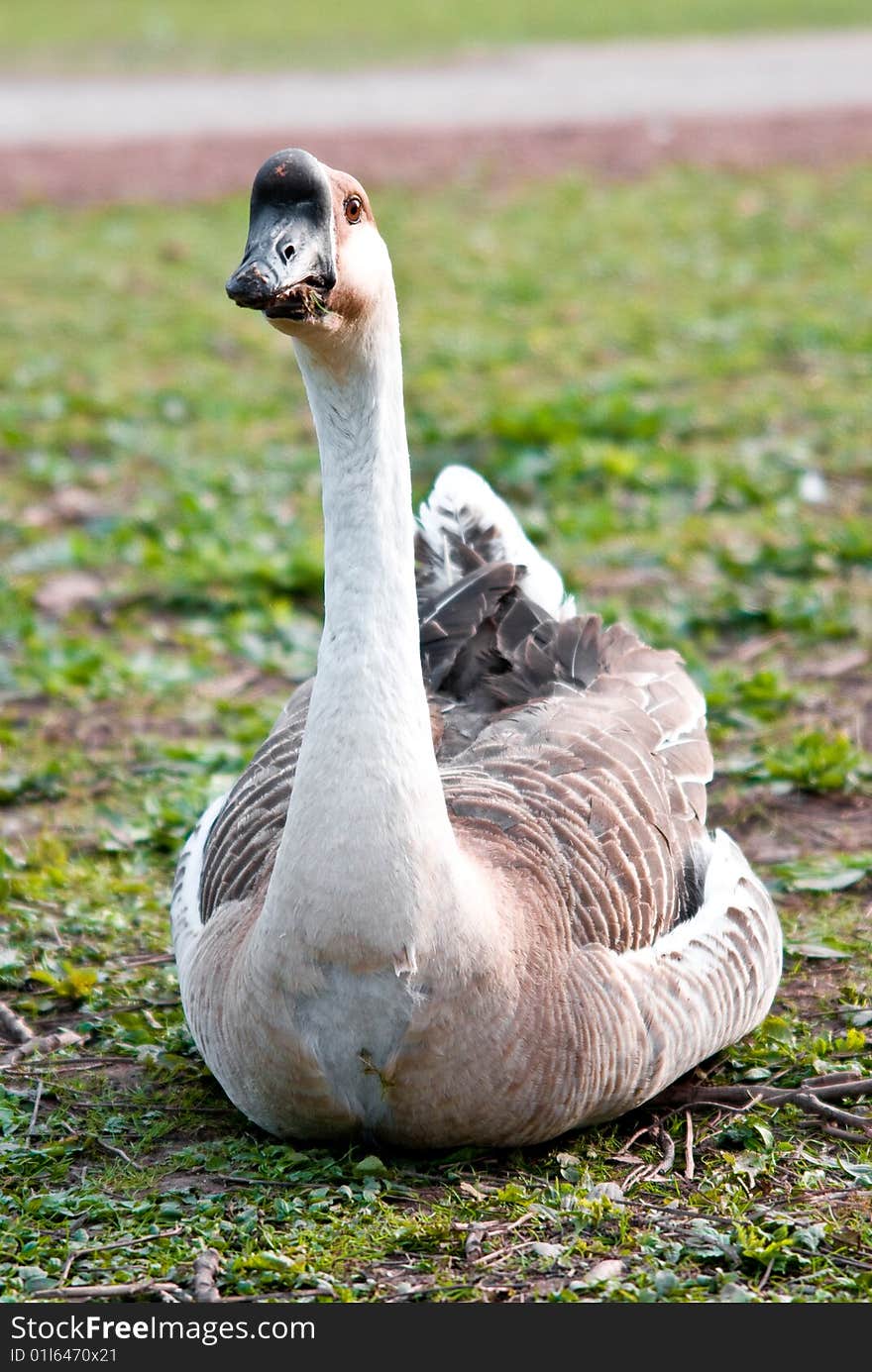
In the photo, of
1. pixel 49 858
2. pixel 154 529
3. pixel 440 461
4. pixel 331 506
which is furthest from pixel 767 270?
pixel 331 506

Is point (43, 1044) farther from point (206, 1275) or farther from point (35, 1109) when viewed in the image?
point (206, 1275)

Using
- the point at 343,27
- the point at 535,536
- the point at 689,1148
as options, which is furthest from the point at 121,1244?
the point at 343,27

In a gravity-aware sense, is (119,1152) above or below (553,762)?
below

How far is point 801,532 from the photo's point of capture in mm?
8328

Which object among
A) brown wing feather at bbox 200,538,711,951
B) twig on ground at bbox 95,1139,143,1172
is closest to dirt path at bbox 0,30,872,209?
brown wing feather at bbox 200,538,711,951

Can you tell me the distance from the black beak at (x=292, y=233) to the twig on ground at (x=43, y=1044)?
2.19 metres

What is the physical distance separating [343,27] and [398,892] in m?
28.0

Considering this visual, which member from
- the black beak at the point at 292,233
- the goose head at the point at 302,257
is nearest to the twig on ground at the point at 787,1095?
the goose head at the point at 302,257

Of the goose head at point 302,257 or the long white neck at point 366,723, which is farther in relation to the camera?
the long white neck at point 366,723

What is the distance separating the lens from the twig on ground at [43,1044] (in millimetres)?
4641

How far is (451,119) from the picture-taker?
779 inches

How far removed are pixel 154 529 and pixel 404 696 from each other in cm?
529

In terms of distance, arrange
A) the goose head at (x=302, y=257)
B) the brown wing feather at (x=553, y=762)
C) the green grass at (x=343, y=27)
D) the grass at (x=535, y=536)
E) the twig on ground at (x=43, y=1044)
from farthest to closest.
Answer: the green grass at (x=343, y=27), the twig on ground at (x=43, y=1044), the brown wing feather at (x=553, y=762), the grass at (x=535, y=536), the goose head at (x=302, y=257)

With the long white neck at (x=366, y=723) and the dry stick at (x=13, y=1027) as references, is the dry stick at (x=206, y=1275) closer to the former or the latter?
the long white neck at (x=366, y=723)
